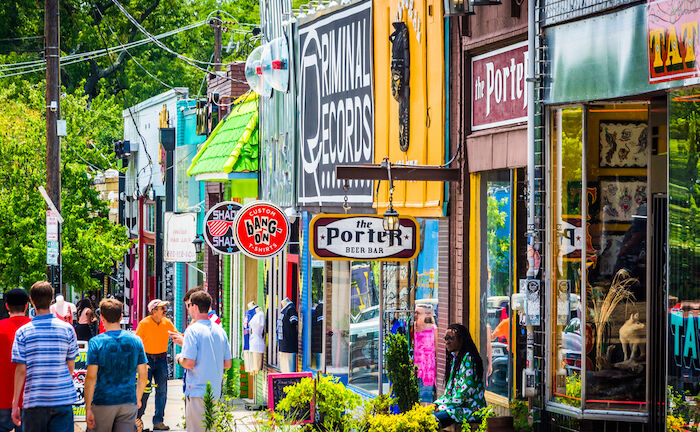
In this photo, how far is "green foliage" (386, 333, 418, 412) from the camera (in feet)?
40.9

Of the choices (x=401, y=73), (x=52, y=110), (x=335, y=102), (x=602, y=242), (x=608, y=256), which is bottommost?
(x=608, y=256)

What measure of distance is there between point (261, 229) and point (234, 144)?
4999 millimetres

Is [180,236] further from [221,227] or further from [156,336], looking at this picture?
[156,336]

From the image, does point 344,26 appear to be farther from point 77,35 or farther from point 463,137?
point 77,35

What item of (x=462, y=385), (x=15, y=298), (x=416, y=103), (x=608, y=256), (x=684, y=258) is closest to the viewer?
(x=684, y=258)

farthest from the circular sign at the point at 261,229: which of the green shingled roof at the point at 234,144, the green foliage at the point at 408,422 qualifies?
the green foliage at the point at 408,422

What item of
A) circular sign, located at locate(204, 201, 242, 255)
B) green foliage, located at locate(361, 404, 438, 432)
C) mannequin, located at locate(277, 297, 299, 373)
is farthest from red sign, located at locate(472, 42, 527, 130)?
circular sign, located at locate(204, 201, 242, 255)

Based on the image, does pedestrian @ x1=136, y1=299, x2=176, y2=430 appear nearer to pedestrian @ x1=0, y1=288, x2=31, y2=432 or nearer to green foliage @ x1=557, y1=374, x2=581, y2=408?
pedestrian @ x1=0, y1=288, x2=31, y2=432

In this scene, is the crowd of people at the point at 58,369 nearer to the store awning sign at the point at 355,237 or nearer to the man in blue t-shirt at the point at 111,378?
the man in blue t-shirt at the point at 111,378

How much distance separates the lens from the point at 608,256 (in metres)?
10.6

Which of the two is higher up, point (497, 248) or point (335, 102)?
point (335, 102)

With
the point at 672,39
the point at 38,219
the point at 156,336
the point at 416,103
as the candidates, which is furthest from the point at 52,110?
the point at 672,39

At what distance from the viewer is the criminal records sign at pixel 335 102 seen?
1603 cm

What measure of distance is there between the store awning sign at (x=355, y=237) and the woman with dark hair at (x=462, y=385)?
1053 mm
